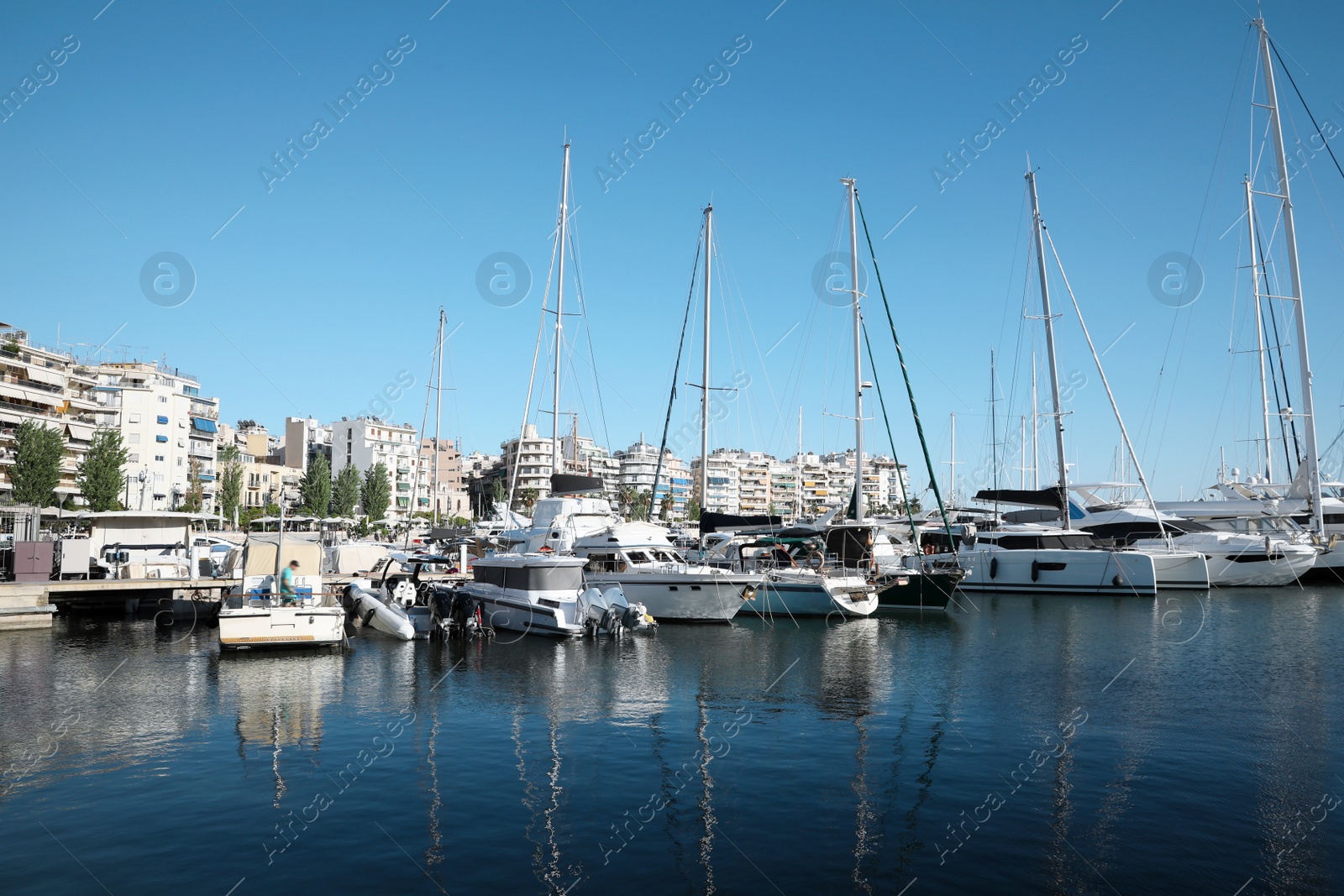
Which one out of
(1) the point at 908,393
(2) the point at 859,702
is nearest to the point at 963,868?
(2) the point at 859,702

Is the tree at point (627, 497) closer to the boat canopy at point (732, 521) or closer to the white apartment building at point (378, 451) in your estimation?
the white apartment building at point (378, 451)

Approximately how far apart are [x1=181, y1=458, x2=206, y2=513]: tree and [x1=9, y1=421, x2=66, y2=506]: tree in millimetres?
Answer: 23120

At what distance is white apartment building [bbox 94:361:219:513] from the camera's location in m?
93.2

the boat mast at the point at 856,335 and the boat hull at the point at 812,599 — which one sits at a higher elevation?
the boat mast at the point at 856,335

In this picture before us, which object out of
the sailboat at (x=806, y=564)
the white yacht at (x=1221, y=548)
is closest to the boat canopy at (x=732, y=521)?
the sailboat at (x=806, y=564)

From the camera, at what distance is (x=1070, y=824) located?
12070mm

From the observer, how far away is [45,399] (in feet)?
246

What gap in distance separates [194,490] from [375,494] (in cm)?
2025

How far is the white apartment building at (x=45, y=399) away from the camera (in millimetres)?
70562

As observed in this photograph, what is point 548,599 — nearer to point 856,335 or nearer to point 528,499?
point 856,335

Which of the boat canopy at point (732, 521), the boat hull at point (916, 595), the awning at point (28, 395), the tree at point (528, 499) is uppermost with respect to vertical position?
the awning at point (28, 395)

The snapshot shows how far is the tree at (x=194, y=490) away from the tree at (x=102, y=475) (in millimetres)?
17901

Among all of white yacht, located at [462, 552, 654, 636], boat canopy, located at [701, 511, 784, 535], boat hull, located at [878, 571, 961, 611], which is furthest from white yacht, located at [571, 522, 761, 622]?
boat hull, located at [878, 571, 961, 611]

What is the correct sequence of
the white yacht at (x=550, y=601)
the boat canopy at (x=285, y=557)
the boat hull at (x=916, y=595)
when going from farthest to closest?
the boat hull at (x=916, y=595) → the white yacht at (x=550, y=601) → the boat canopy at (x=285, y=557)
